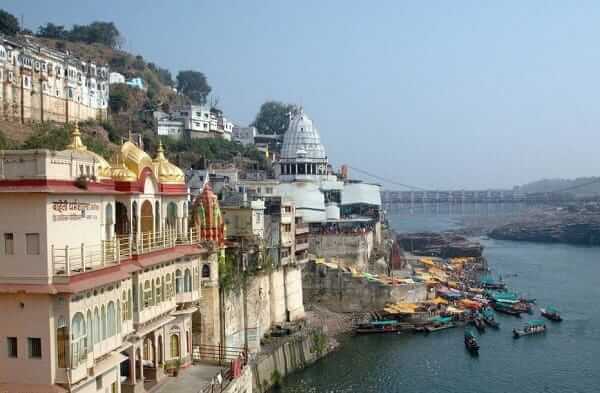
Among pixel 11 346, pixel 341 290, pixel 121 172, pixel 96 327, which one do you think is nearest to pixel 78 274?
pixel 96 327

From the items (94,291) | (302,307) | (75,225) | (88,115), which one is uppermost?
(88,115)

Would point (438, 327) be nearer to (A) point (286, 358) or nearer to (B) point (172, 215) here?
(A) point (286, 358)

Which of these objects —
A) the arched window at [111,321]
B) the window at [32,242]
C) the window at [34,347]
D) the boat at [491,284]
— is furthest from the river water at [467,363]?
the window at [32,242]

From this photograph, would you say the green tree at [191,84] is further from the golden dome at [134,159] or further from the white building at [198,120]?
the golden dome at [134,159]

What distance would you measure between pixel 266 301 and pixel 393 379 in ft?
21.0

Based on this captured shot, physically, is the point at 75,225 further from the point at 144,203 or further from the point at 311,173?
the point at 311,173

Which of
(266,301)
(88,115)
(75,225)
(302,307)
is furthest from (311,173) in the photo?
(75,225)

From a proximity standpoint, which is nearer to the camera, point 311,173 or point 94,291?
point 94,291

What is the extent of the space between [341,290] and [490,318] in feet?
28.9

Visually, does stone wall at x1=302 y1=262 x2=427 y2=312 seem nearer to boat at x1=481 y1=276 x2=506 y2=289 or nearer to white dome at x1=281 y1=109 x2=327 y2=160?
boat at x1=481 y1=276 x2=506 y2=289

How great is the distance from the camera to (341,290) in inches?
1655

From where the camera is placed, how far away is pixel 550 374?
32.8m

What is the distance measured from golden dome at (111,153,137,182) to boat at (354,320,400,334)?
22.4 metres

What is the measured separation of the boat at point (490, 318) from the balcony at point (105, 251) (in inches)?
1009
